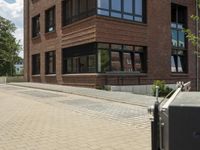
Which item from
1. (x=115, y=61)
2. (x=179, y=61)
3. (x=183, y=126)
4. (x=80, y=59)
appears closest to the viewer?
(x=183, y=126)

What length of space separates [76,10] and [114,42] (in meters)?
4.83

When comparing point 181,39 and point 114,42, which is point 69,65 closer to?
point 114,42

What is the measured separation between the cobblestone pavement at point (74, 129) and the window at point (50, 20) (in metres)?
19.0

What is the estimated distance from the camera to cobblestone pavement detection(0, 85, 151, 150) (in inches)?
270

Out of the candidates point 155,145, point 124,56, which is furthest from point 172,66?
point 155,145

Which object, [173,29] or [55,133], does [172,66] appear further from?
[55,133]

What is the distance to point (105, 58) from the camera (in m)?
23.4

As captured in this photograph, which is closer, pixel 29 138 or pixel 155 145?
pixel 155 145

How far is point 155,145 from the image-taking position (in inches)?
94.1

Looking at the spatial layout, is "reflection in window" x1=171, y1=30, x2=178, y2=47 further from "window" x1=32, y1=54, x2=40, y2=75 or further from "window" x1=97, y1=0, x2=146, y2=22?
"window" x1=32, y1=54, x2=40, y2=75

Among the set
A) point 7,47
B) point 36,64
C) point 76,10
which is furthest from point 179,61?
point 7,47

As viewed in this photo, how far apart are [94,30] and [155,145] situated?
20.5 metres

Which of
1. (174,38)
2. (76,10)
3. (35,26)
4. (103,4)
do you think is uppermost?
(35,26)

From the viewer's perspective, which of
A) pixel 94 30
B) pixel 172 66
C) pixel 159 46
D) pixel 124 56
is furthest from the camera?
pixel 172 66
